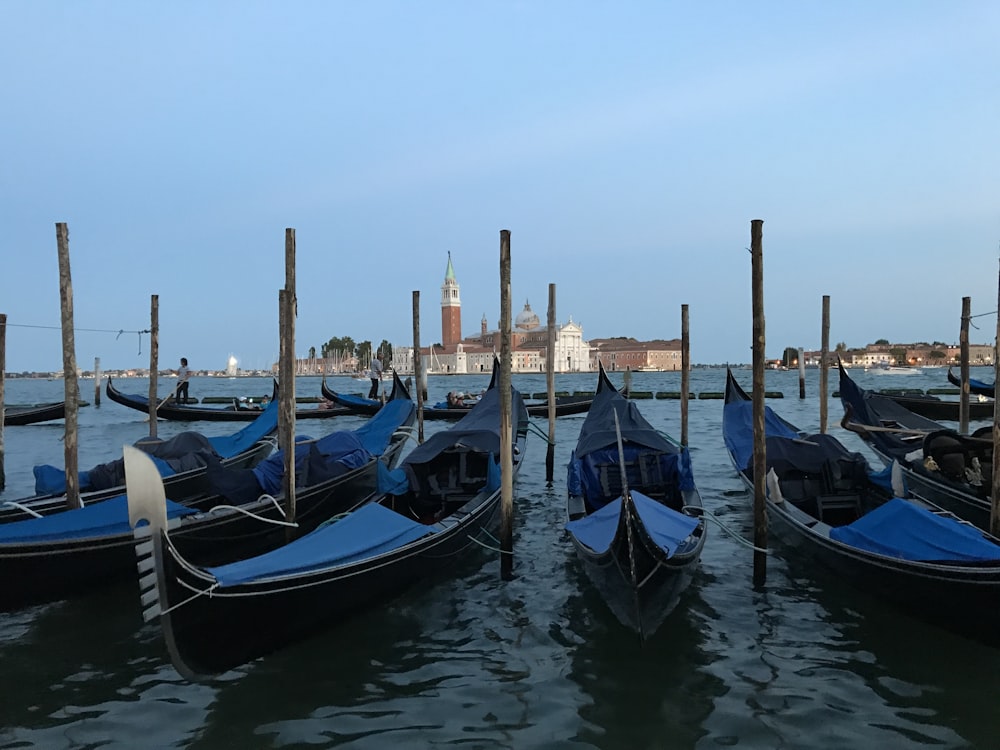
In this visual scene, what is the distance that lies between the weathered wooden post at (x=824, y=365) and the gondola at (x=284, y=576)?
5.14 metres

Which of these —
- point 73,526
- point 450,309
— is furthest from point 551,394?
point 450,309

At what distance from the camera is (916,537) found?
368 centimetres

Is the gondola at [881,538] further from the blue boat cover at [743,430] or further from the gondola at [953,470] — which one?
the blue boat cover at [743,430]

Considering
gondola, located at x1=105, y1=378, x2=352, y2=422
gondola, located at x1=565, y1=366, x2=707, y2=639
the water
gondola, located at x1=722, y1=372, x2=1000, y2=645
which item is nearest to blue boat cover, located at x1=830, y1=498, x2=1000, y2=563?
gondola, located at x1=722, y1=372, x2=1000, y2=645

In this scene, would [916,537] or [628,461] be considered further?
[628,461]

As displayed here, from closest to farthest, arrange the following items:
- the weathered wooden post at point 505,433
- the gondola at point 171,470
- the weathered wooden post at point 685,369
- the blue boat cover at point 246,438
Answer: the weathered wooden post at point 505,433 < the gondola at point 171,470 < the blue boat cover at point 246,438 < the weathered wooden post at point 685,369

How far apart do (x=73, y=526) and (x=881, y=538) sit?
14.5 feet

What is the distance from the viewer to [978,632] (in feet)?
10.9

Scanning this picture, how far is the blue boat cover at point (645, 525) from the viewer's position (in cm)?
372

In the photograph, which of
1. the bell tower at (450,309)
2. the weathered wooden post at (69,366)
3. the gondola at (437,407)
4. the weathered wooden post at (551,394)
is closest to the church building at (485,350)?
the bell tower at (450,309)

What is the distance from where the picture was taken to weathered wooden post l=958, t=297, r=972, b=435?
8.77m

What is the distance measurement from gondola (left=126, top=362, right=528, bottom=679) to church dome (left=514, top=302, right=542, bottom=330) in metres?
83.8

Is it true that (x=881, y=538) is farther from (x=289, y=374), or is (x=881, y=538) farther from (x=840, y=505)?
(x=289, y=374)

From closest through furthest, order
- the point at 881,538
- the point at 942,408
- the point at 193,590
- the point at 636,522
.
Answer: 1. the point at 193,590
2. the point at 636,522
3. the point at 881,538
4. the point at 942,408
